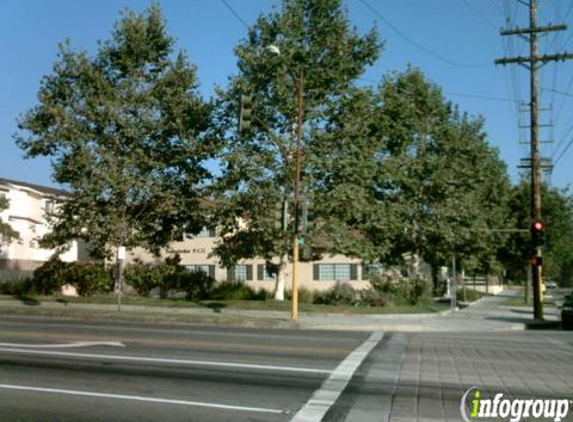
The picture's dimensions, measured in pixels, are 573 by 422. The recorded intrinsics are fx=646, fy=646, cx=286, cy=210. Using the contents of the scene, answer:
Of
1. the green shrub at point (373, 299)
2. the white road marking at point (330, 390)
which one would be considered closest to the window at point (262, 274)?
the green shrub at point (373, 299)

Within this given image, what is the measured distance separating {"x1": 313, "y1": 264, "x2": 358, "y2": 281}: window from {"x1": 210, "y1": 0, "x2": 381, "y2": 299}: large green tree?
1443cm

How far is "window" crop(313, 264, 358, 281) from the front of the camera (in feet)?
141

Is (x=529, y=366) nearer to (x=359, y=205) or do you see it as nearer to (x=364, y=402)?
(x=364, y=402)

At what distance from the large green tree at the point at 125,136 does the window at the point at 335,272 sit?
1374cm

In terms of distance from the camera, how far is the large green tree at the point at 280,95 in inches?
1088

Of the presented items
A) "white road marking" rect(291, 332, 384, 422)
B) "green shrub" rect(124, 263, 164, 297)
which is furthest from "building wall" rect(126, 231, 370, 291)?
"white road marking" rect(291, 332, 384, 422)

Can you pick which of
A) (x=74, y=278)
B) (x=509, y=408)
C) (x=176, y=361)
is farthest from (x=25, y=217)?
(x=509, y=408)

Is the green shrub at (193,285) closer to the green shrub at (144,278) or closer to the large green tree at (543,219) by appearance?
the green shrub at (144,278)

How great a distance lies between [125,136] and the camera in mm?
30547

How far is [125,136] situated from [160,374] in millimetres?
22107

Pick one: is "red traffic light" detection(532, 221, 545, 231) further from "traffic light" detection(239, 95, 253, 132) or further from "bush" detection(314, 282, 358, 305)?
"traffic light" detection(239, 95, 253, 132)

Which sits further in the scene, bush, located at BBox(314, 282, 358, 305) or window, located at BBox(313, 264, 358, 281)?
window, located at BBox(313, 264, 358, 281)

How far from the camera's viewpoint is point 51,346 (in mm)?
13305

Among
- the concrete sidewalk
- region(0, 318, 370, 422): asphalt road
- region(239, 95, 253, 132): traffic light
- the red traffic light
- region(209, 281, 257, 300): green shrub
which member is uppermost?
region(239, 95, 253, 132): traffic light
